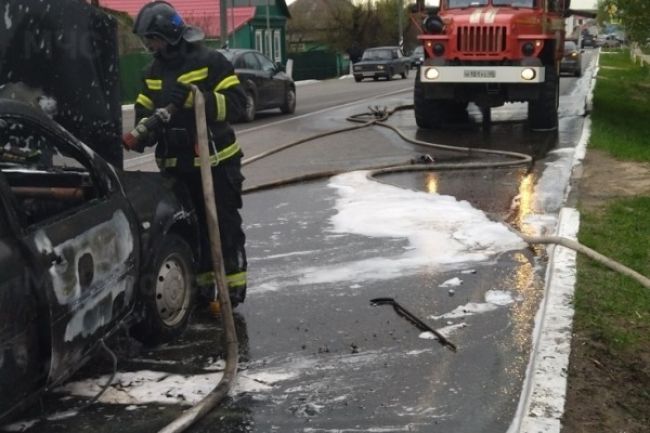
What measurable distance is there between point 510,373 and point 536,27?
425 inches

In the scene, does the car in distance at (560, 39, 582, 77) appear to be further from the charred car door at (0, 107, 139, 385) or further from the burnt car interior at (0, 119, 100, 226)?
the charred car door at (0, 107, 139, 385)

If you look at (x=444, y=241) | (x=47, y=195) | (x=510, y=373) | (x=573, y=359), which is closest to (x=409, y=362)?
(x=510, y=373)

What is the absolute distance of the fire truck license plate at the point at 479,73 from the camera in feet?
45.9

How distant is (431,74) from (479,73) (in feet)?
2.68

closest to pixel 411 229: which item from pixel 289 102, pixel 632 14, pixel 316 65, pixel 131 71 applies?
pixel 632 14

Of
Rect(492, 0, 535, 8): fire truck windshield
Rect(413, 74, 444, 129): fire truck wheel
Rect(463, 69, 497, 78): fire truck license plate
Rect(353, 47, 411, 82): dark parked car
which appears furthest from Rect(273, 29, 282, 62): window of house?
Rect(463, 69, 497, 78): fire truck license plate

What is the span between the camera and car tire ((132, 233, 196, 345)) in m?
4.77

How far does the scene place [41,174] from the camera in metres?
4.76

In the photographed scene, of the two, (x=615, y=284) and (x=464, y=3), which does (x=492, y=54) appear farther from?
(x=615, y=284)

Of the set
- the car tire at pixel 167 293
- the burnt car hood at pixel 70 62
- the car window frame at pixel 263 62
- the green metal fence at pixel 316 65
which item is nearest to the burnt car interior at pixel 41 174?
the burnt car hood at pixel 70 62

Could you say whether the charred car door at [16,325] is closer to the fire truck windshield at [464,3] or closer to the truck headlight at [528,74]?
the truck headlight at [528,74]

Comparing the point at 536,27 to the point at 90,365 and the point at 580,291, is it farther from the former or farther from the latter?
the point at 90,365

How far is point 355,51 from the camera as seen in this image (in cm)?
5409

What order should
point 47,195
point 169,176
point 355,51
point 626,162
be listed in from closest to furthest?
1. point 47,195
2. point 169,176
3. point 626,162
4. point 355,51
